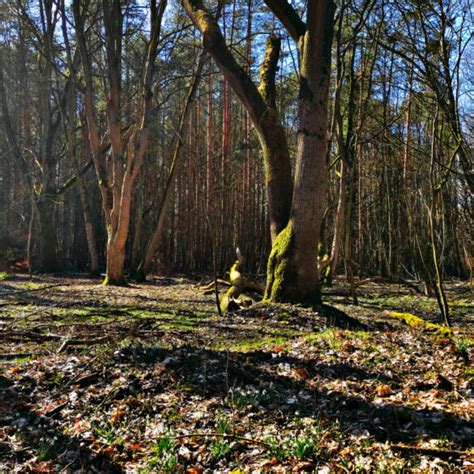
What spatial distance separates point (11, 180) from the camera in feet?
78.0

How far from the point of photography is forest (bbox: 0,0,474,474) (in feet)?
9.50

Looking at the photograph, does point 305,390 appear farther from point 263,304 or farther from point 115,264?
point 115,264

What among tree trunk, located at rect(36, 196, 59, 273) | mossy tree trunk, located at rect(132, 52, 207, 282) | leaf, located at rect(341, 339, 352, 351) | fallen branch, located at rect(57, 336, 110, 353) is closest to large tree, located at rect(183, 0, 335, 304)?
leaf, located at rect(341, 339, 352, 351)

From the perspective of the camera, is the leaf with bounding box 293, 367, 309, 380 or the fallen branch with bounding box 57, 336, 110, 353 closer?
the leaf with bounding box 293, 367, 309, 380

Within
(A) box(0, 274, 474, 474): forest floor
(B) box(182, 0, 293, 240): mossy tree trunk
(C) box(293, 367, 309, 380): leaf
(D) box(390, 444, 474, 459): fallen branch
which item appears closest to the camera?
(D) box(390, 444, 474, 459): fallen branch

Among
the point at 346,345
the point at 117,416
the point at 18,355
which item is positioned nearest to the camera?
the point at 117,416

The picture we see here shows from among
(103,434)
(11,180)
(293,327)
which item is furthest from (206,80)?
(103,434)

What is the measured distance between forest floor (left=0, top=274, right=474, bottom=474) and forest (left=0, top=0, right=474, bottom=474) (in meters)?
0.02

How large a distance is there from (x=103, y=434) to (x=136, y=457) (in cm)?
36

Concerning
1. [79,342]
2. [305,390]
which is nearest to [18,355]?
[79,342]

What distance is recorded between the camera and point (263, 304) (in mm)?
7273

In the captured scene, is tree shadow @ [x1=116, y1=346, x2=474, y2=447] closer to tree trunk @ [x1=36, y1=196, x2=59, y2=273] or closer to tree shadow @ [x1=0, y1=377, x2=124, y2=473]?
tree shadow @ [x1=0, y1=377, x2=124, y2=473]

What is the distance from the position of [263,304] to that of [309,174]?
205 cm

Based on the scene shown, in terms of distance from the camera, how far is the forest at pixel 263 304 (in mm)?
2896
